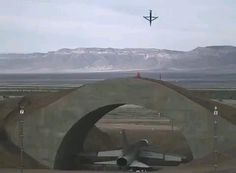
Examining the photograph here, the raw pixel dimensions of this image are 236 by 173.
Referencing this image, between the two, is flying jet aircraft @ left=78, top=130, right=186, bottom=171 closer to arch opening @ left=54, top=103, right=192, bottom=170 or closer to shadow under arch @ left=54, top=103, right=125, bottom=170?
arch opening @ left=54, top=103, right=192, bottom=170

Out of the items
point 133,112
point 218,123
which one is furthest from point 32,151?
point 133,112

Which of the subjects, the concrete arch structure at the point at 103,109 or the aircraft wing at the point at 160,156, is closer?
the concrete arch structure at the point at 103,109

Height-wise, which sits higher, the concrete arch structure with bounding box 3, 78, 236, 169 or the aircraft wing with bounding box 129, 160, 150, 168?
the concrete arch structure with bounding box 3, 78, 236, 169

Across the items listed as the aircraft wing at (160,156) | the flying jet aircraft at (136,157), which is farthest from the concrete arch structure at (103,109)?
the aircraft wing at (160,156)

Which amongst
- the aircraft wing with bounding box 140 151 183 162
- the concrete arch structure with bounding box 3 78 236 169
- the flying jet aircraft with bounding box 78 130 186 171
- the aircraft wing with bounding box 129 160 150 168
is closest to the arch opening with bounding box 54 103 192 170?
the concrete arch structure with bounding box 3 78 236 169

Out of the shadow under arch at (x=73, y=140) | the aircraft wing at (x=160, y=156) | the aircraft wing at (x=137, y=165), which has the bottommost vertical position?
the aircraft wing at (x=137, y=165)

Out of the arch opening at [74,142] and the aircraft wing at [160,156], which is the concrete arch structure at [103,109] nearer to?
the arch opening at [74,142]

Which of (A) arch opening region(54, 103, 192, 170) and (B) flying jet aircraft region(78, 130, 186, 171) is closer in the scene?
(A) arch opening region(54, 103, 192, 170)
